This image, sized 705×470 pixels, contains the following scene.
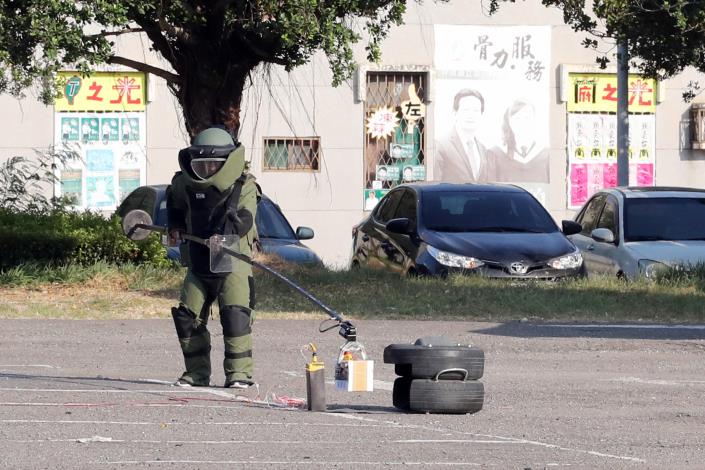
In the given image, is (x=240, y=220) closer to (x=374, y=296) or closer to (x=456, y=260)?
(x=374, y=296)

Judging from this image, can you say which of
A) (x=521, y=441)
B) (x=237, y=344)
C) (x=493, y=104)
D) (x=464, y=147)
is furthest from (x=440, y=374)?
(x=493, y=104)

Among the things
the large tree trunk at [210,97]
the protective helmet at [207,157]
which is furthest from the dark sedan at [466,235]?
the protective helmet at [207,157]

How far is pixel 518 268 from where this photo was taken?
17188 millimetres

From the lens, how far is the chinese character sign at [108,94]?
88.5 ft

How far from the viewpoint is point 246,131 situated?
27.4 metres

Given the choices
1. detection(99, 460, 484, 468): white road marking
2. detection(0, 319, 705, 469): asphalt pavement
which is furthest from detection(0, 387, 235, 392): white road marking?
detection(99, 460, 484, 468): white road marking

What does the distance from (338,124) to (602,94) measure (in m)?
4.94

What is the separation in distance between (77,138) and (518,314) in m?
13.1

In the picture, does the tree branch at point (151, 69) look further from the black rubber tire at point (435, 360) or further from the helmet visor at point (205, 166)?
the black rubber tire at point (435, 360)

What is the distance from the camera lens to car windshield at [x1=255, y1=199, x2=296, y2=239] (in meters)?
19.7

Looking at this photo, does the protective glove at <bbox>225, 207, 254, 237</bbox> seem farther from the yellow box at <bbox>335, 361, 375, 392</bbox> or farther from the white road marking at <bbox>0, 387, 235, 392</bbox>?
the yellow box at <bbox>335, 361, 375, 392</bbox>

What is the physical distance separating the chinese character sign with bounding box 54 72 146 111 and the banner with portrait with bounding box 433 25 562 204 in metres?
5.35

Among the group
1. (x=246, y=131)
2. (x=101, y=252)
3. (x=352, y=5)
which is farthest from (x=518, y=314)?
(x=246, y=131)

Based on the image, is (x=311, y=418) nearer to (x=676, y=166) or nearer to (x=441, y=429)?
(x=441, y=429)
